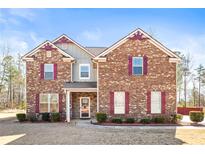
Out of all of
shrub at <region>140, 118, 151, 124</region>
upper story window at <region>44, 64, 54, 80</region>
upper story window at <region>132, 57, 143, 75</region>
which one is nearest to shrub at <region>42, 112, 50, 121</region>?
upper story window at <region>44, 64, 54, 80</region>

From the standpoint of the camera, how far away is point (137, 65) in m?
19.0

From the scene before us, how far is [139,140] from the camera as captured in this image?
1130 cm

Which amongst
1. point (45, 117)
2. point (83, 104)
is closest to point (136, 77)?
point (83, 104)

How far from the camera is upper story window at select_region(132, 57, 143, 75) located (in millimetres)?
18938

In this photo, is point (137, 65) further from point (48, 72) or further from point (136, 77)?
point (48, 72)

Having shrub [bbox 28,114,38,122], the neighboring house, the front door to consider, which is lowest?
shrub [bbox 28,114,38,122]

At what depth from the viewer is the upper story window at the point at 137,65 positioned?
18938 mm

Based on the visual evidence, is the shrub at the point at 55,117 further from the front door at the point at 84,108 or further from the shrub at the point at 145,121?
the shrub at the point at 145,121

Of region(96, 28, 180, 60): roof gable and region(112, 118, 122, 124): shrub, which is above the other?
region(96, 28, 180, 60): roof gable

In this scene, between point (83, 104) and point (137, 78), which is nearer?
point (137, 78)

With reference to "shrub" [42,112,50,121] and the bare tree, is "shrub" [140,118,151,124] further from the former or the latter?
the bare tree
